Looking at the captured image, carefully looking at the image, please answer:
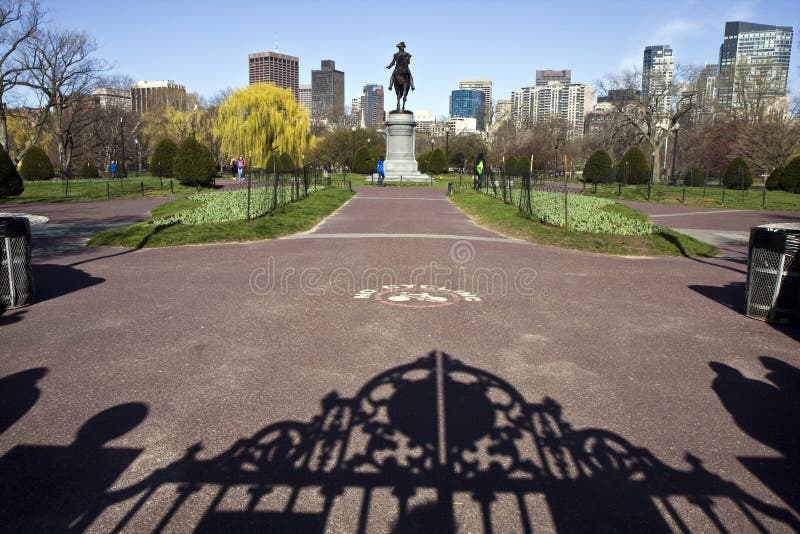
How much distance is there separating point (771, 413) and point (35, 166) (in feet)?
181

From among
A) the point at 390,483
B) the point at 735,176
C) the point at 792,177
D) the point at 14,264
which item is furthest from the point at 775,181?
the point at 14,264

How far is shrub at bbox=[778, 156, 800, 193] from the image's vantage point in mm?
40031

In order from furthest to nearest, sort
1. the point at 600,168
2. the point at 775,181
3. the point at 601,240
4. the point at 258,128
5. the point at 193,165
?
the point at 258,128 < the point at 600,168 < the point at 775,181 < the point at 193,165 < the point at 601,240

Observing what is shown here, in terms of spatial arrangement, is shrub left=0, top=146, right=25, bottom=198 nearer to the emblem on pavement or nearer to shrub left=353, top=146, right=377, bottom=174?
the emblem on pavement

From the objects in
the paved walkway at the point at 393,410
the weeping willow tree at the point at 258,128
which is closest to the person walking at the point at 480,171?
the weeping willow tree at the point at 258,128

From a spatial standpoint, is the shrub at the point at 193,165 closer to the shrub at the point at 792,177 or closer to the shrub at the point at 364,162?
the shrub at the point at 364,162

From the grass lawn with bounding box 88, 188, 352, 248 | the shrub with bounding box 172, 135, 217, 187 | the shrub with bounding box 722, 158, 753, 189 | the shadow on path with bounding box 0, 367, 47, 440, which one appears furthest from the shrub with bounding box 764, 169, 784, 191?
the shadow on path with bounding box 0, 367, 47, 440

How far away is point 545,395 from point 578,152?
112389 millimetres

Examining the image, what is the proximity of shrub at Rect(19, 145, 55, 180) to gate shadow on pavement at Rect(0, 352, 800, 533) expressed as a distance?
170 ft

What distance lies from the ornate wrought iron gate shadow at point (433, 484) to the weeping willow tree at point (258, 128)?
176 ft

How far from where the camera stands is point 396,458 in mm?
3916

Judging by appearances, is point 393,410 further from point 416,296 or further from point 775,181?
point 775,181

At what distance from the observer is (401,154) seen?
46.2 metres

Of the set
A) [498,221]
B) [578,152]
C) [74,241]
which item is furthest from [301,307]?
[578,152]
